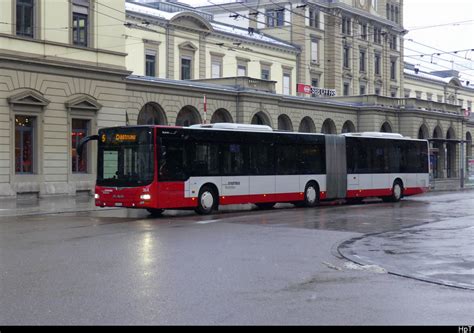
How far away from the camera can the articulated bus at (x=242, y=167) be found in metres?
23.5

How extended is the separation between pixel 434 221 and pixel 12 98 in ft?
64.9

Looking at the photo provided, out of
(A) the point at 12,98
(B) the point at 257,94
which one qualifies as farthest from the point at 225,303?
(B) the point at 257,94

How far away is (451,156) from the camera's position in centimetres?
7762

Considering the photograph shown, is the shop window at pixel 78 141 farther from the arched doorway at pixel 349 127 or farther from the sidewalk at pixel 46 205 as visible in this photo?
the arched doorway at pixel 349 127

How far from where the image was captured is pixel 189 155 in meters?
24.6

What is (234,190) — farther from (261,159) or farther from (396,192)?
(396,192)

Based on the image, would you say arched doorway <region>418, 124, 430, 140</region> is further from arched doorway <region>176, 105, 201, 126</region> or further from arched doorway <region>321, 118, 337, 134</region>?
arched doorway <region>176, 105, 201, 126</region>

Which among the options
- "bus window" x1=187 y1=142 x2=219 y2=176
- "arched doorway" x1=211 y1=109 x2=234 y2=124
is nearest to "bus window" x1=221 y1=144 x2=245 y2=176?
"bus window" x1=187 y1=142 x2=219 y2=176

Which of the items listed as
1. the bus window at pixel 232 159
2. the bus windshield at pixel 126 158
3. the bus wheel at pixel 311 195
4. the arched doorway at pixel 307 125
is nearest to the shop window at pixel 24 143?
the bus windshield at pixel 126 158

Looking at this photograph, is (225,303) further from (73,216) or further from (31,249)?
(73,216)

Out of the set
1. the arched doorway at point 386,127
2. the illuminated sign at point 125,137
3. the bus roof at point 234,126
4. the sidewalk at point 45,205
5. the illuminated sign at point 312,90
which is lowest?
the sidewalk at point 45,205

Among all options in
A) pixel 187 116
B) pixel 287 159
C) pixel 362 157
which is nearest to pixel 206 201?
pixel 287 159

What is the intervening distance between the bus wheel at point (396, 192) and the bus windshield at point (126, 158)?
15740 millimetres

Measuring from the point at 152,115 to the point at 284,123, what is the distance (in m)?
13.7
